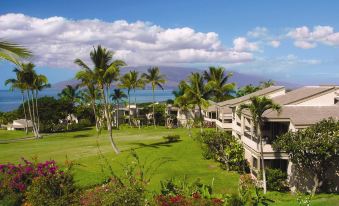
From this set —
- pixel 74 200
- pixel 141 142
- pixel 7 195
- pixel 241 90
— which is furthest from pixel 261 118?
→ pixel 241 90

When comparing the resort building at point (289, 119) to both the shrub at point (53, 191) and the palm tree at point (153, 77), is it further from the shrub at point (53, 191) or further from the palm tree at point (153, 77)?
the palm tree at point (153, 77)

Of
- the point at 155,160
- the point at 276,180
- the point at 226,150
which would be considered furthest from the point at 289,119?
the point at 155,160

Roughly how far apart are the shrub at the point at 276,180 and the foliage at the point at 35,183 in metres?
15.1

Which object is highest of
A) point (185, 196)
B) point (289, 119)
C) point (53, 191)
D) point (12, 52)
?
point (12, 52)

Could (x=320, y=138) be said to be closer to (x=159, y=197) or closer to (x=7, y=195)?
(x=159, y=197)

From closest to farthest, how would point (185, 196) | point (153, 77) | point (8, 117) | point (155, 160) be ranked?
1. point (185, 196)
2. point (155, 160)
3. point (153, 77)
4. point (8, 117)

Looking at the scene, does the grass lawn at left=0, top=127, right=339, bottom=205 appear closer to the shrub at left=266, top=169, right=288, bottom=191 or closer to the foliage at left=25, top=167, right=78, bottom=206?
the shrub at left=266, top=169, right=288, bottom=191

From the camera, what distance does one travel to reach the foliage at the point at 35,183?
63.1 feet

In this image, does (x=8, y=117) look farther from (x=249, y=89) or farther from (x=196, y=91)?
(x=196, y=91)

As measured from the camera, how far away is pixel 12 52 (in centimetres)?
892

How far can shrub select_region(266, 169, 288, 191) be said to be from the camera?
29198 mm

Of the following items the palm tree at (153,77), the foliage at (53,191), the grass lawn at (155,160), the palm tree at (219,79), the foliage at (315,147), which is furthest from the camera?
the palm tree at (153,77)

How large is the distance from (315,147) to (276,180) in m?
4.56

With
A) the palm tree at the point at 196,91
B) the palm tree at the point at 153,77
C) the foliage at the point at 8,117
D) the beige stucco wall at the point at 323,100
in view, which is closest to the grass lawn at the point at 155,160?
the palm tree at the point at 196,91
